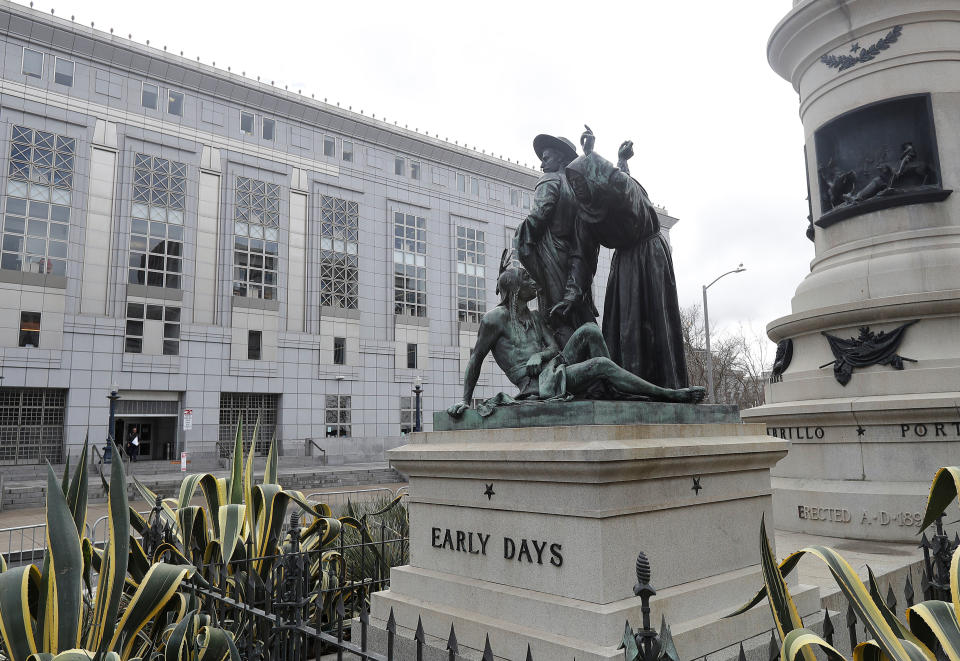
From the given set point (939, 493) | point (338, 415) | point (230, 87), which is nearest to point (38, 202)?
point (230, 87)

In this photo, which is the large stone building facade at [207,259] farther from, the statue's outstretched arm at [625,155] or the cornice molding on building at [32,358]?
the statue's outstretched arm at [625,155]

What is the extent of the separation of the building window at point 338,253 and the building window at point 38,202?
14580 millimetres

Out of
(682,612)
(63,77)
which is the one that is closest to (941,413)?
(682,612)

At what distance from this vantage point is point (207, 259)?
135ft

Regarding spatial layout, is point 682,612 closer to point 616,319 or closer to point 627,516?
point 627,516

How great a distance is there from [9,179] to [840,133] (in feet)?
127

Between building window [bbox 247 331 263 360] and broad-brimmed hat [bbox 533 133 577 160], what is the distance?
3854cm

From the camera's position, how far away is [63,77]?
37.7 metres

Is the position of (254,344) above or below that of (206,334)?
below

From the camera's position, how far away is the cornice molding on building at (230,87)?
3706cm

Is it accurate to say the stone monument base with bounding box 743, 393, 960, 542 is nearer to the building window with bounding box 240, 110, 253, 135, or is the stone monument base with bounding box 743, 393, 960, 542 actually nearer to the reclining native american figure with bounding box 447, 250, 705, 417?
the reclining native american figure with bounding box 447, 250, 705, 417

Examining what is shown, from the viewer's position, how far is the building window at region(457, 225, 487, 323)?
52875mm

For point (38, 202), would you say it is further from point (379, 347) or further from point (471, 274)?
point (471, 274)

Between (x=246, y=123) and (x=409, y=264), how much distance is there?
1422 cm
